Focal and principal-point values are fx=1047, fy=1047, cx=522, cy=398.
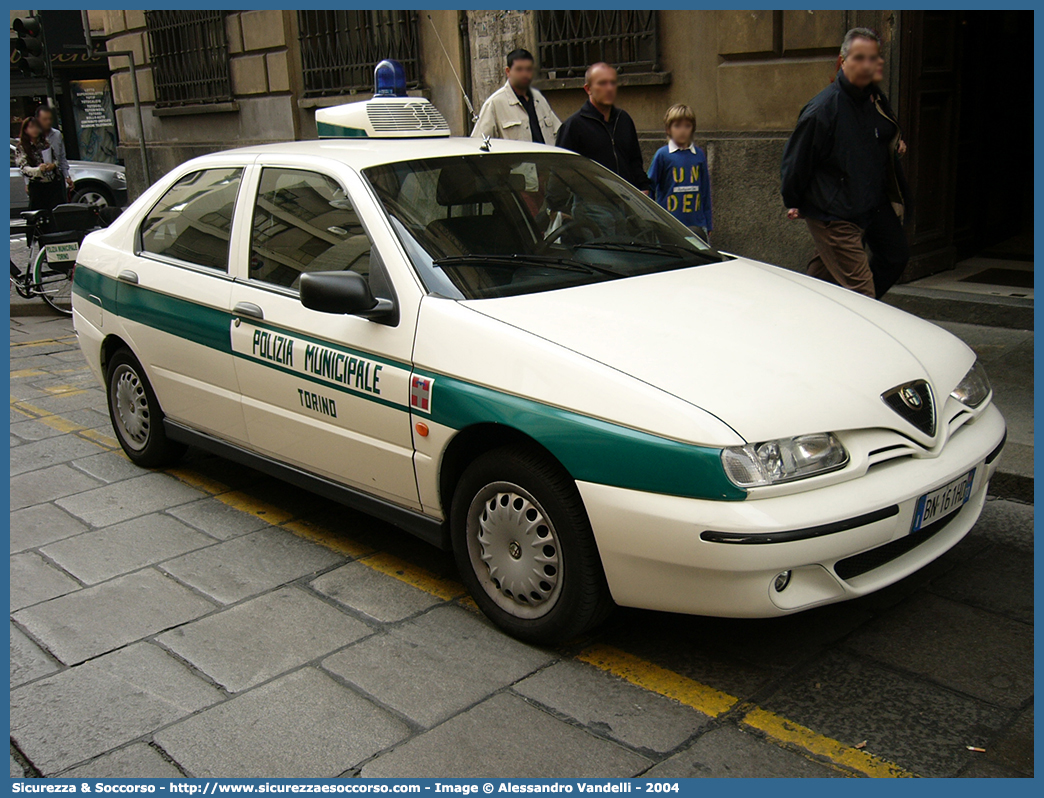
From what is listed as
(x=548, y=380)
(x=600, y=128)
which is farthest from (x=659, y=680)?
(x=600, y=128)

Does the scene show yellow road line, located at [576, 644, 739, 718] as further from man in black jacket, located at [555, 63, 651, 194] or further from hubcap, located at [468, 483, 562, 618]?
man in black jacket, located at [555, 63, 651, 194]

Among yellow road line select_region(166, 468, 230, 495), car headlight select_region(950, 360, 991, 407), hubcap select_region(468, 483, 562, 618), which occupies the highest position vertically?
car headlight select_region(950, 360, 991, 407)

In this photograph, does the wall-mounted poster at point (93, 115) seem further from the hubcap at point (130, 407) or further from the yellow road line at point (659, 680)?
the yellow road line at point (659, 680)

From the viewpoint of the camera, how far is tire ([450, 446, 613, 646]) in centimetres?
326

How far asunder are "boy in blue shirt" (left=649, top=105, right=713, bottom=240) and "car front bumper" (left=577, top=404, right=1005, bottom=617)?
161 inches

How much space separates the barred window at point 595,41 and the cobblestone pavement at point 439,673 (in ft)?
20.3

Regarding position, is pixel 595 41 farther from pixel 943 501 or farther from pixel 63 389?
pixel 943 501

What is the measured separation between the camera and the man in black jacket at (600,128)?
6.95m

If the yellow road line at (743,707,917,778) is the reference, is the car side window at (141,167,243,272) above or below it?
above

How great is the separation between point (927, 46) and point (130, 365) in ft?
20.6

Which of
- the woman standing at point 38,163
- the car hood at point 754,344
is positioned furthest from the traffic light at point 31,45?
the car hood at point 754,344

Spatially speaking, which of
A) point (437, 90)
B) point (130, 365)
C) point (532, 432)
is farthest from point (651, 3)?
point (532, 432)

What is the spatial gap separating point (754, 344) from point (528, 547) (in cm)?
99

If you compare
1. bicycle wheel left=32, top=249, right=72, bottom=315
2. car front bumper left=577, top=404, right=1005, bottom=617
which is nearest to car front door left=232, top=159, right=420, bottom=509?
car front bumper left=577, top=404, right=1005, bottom=617
